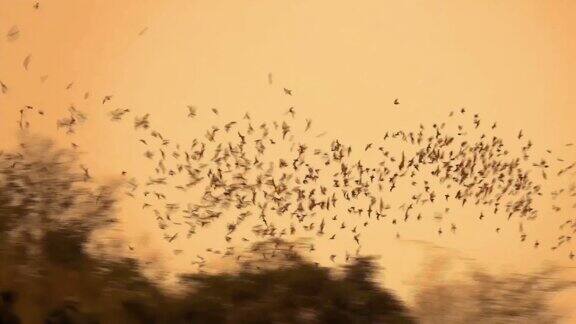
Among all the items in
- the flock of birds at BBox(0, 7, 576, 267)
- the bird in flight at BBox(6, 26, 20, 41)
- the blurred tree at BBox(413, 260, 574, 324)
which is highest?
the bird in flight at BBox(6, 26, 20, 41)

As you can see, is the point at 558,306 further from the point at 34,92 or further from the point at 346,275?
the point at 34,92

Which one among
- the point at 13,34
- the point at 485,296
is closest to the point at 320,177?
the point at 485,296

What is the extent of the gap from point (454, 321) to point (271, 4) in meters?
0.83

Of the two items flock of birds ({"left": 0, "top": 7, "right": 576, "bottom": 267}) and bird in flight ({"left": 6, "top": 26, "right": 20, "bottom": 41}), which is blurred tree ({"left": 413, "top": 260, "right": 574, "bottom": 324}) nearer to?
flock of birds ({"left": 0, "top": 7, "right": 576, "bottom": 267})

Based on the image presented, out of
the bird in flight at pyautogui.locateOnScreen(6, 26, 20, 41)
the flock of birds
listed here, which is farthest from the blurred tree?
the bird in flight at pyautogui.locateOnScreen(6, 26, 20, 41)

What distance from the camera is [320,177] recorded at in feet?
5.36

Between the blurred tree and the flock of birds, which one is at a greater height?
the flock of birds

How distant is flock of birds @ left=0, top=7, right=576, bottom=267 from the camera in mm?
1621

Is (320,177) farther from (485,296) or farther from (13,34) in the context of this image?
(13,34)

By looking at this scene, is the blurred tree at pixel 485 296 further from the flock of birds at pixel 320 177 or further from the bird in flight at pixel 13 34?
the bird in flight at pixel 13 34

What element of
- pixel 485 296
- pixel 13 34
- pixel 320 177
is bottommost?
pixel 485 296

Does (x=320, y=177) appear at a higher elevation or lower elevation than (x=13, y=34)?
lower

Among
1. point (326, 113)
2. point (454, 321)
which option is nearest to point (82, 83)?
point (326, 113)

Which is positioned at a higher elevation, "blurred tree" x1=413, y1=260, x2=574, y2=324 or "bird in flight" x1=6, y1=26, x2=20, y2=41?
"bird in flight" x1=6, y1=26, x2=20, y2=41
